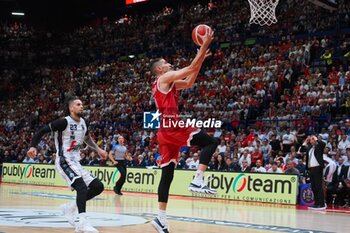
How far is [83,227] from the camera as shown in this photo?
7.27 metres

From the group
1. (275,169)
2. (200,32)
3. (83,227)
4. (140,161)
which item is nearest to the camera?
(200,32)

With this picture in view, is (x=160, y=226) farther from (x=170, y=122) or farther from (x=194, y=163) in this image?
(x=194, y=163)

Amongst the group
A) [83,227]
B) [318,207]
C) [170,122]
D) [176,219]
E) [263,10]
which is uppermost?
[263,10]

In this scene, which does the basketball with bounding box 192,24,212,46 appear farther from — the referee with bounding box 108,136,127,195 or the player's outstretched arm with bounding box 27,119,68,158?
the referee with bounding box 108,136,127,195

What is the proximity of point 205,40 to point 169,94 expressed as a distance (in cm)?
88

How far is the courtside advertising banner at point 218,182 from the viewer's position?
1430cm

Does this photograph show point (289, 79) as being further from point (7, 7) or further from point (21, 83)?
point (7, 7)

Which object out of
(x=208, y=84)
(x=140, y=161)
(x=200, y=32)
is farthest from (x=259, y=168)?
(x=200, y=32)

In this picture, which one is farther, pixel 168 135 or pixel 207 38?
pixel 168 135

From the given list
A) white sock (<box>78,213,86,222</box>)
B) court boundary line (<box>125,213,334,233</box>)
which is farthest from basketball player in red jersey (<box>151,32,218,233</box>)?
court boundary line (<box>125,213,334,233</box>)

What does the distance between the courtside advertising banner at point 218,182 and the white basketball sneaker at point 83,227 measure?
7.97 m

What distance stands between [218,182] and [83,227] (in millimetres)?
8704

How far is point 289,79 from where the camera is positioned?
21062 millimetres

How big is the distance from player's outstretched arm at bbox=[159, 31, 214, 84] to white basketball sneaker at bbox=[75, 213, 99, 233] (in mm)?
Result: 2171
